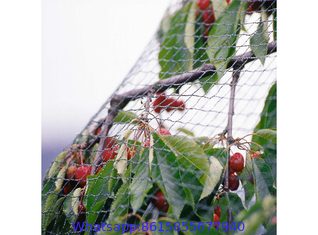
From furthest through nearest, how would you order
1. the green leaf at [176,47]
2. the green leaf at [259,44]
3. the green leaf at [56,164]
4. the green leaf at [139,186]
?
the green leaf at [176,47], the green leaf at [56,164], the green leaf at [259,44], the green leaf at [139,186]

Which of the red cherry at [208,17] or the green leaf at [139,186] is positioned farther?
the red cherry at [208,17]

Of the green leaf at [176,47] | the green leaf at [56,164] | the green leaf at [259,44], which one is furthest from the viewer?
the green leaf at [176,47]

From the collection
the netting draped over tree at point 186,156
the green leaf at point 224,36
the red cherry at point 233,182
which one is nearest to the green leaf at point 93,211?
the netting draped over tree at point 186,156

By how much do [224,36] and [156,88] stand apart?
7.1 inches

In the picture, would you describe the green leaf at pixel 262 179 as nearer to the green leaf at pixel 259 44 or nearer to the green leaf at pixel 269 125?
the green leaf at pixel 269 125

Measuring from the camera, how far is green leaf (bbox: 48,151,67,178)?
0.72m

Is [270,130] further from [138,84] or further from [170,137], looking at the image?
[138,84]

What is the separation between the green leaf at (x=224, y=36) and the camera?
667 mm

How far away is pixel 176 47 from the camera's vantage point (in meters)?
0.85

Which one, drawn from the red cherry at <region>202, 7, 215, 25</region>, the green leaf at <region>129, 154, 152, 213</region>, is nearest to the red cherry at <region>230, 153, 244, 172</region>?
the green leaf at <region>129, 154, 152, 213</region>

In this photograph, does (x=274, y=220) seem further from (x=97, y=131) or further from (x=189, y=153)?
(x=97, y=131)

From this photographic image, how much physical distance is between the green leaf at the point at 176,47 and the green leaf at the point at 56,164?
0.94ft
